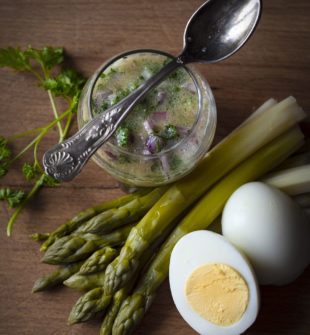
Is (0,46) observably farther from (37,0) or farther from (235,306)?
(235,306)

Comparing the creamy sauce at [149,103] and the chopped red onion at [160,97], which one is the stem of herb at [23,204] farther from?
the chopped red onion at [160,97]

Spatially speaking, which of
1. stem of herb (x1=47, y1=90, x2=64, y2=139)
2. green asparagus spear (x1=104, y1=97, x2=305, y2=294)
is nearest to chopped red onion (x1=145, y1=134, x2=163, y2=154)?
green asparagus spear (x1=104, y1=97, x2=305, y2=294)

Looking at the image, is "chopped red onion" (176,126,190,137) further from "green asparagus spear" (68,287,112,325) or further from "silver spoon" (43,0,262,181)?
"green asparagus spear" (68,287,112,325)

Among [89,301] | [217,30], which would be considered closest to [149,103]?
[217,30]

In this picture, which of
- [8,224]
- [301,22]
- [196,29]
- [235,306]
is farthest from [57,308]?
[301,22]

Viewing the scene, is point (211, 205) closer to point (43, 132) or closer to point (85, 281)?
point (85, 281)
